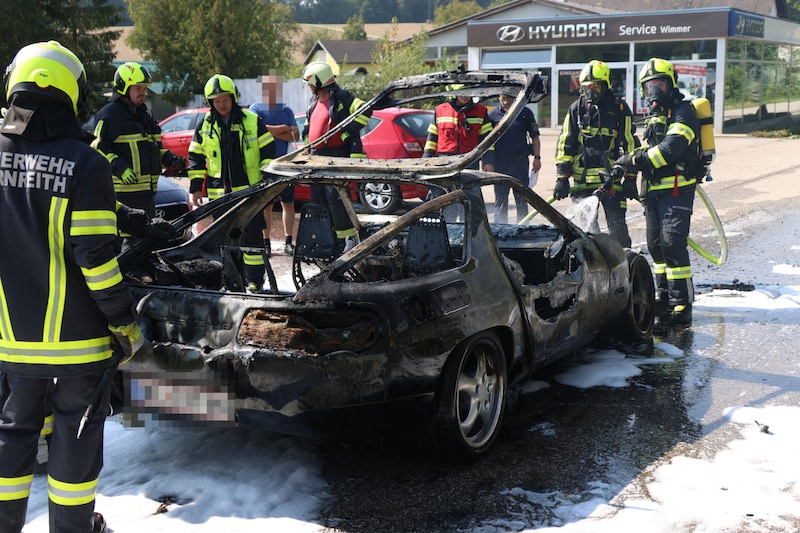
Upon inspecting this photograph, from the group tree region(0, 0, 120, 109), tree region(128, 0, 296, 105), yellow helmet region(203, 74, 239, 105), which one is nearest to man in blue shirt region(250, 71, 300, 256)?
yellow helmet region(203, 74, 239, 105)

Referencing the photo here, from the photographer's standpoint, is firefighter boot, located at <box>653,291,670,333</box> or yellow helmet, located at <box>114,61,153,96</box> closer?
yellow helmet, located at <box>114,61,153,96</box>

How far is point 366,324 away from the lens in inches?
162

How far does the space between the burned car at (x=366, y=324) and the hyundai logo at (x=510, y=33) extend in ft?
95.1

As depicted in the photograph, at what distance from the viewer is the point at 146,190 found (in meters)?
7.33

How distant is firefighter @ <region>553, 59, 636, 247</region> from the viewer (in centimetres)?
859

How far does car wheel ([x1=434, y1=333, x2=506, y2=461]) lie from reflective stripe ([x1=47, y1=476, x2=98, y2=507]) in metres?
1.58

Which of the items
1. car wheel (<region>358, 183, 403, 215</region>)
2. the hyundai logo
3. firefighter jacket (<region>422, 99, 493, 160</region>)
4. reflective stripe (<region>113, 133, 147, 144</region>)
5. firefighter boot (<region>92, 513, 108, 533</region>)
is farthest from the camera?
the hyundai logo

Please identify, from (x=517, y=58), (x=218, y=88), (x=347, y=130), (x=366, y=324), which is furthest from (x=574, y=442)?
(x=517, y=58)

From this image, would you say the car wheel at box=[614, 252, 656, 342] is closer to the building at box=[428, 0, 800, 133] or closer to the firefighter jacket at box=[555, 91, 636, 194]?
the firefighter jacket at box=[555, 91, 636, 194]

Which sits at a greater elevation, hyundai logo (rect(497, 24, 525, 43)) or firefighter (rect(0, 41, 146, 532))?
hyundai logo (rect(497, 24, 525, 43))

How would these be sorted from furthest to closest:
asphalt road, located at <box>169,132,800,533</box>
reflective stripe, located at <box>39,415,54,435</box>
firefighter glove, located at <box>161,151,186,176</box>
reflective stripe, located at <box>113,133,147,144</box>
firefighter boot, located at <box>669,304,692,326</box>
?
firefighter glove, located at <box>161,151,186,176</box> → firefighter boot, located at <box>669,304,692,326</box> → reflective stripe, located at <box>113,133,147,144</box> → asphalt road, located at <box>169,132,800,533</box> → reflective stripe, located at <box>39,415,54,435</box>

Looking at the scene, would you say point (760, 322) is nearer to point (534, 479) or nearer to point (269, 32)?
point (534, 479)

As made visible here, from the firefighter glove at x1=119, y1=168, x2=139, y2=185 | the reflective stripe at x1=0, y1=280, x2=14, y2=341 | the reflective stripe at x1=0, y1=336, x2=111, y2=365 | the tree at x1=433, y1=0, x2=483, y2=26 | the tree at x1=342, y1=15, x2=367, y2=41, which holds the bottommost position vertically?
the reflective stripe at x1=0, y1=336, x2=111, y2=365

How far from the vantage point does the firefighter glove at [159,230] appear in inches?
195
